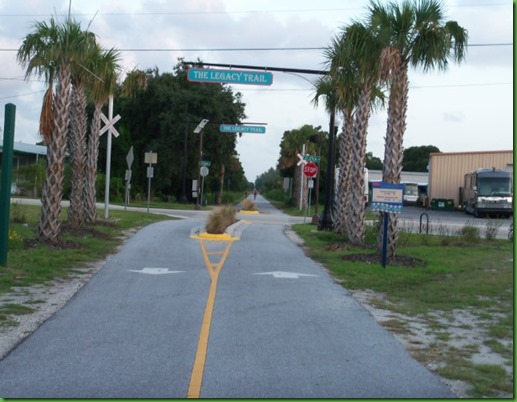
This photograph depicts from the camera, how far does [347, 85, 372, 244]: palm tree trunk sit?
74.0ft

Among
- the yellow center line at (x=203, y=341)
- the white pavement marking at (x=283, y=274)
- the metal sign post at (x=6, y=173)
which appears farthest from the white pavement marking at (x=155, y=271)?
the metal sign post at (x=6, y=173)

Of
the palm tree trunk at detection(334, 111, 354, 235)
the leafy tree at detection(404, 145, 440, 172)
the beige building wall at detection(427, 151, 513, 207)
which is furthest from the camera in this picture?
the leafy tree at detection(404, 145, 440, 172)

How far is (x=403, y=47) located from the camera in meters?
18.3

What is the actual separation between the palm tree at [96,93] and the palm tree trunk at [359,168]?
26.7ft

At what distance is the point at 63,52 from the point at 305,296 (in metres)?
10.4

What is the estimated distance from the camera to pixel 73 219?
25.1 meters

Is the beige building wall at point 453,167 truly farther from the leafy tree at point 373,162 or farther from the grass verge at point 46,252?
the leafy tree at point 373,162

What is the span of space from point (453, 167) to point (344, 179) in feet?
139

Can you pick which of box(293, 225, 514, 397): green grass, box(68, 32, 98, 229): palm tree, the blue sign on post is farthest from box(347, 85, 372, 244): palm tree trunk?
box(68, 32, 98, 229): palm tree

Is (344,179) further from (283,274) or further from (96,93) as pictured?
(283,274)

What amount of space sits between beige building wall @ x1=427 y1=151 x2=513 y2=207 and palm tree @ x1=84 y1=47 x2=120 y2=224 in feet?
141

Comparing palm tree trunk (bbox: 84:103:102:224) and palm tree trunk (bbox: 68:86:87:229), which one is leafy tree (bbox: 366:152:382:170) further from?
palm tree trunk (bbox: 68:86:87:229)

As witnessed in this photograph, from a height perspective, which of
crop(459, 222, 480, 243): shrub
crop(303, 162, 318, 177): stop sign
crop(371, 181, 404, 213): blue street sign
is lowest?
crop(459, 222, 480, 243): shrub

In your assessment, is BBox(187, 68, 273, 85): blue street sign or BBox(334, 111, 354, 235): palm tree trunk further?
BBox(334, 111, 354, 235): palm tree trunk
